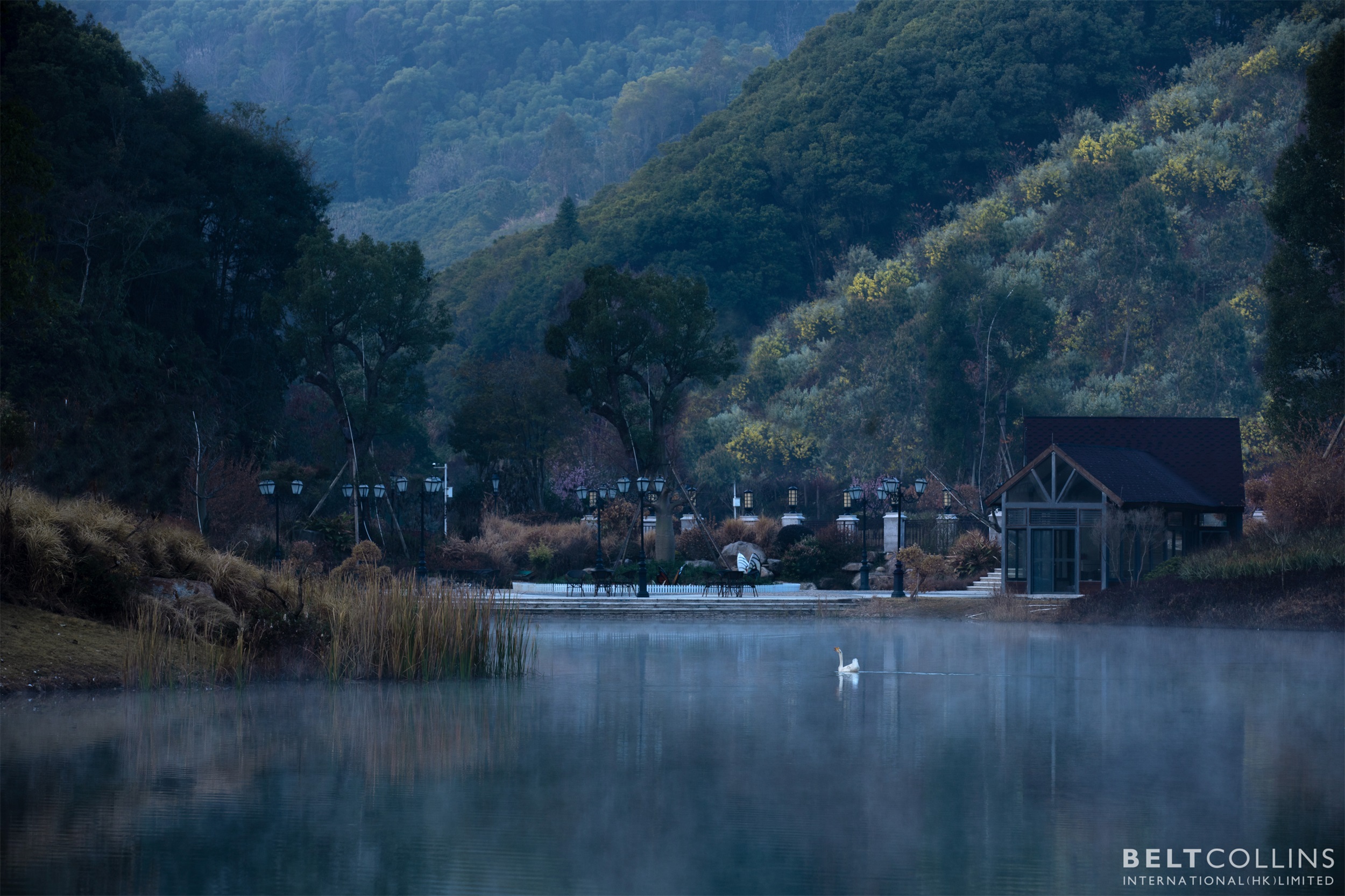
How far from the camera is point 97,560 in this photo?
16.7 metres

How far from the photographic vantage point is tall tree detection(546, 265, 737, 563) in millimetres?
43375

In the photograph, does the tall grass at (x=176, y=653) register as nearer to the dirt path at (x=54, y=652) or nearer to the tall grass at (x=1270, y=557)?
the dirt path at (x=54, y=652)

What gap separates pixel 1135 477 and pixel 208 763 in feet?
89.6

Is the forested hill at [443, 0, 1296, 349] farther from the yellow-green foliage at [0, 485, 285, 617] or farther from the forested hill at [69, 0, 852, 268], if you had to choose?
the yellow-green foliage at [0, 485, 285, 617]

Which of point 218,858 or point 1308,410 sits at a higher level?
point 1308,410

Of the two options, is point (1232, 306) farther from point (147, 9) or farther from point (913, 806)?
point (147, 9)

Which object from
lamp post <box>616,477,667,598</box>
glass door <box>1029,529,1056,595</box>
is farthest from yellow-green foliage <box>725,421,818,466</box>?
glass door <box>1029,529,1056,595</box>

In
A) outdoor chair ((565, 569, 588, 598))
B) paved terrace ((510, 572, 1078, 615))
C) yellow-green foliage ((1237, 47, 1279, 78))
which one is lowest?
paved terrace ((510, 572, 1078, 615))

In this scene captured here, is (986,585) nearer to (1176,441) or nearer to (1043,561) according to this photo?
(1043,561)

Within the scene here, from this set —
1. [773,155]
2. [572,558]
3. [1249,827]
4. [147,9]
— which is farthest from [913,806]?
[147,9]

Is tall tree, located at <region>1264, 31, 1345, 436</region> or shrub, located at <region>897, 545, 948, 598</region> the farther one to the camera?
tall tree, located at <region>1264, 31, 1345, 436</region>

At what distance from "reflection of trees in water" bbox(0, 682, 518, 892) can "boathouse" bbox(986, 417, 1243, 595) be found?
2097 centimetres

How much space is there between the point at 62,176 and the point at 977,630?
33.5 meters

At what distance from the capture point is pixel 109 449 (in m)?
40.6
